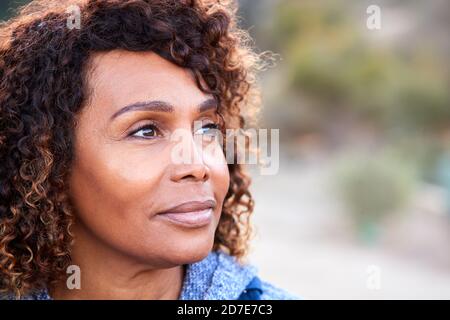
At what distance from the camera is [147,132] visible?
232cm

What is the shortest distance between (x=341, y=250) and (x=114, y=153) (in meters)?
6.48

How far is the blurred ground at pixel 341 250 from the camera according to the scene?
7324 mm

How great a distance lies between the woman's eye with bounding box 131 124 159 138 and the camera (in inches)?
91.1

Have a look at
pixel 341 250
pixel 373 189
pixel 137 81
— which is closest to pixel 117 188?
pixel 137 81

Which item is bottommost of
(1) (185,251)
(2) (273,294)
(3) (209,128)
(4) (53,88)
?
(2) (273,294)

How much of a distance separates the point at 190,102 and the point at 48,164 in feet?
1.71

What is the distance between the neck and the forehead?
531 millimetres

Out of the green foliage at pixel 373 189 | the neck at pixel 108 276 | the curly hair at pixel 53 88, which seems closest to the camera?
the curly hair at pixel 53 88

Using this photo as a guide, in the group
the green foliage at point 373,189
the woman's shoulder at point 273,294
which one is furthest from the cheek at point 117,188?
the green foliage at point 373,189

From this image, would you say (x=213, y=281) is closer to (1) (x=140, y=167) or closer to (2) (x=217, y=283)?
(2) (x=217, y=283)

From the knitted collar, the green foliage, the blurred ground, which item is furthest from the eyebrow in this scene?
the green foliage

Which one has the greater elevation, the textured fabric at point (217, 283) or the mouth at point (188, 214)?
the mouth at point (188, 214)

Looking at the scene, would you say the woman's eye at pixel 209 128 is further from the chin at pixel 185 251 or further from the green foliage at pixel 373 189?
the green foliage at pixel 373 189

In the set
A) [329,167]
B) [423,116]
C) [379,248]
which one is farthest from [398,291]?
[423,116]
